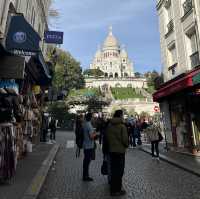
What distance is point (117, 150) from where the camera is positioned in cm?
627

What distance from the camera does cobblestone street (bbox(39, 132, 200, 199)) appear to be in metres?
6.09

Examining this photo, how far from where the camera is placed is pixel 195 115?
1254 centimetres

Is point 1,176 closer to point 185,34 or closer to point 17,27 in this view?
point 17,27

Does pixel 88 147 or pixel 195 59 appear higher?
pixel 195 59

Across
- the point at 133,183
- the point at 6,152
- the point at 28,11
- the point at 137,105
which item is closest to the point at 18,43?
the point at 6,152

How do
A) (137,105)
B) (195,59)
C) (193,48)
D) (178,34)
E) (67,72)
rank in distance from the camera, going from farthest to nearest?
(137,105) → (67,72) → (178,34) → (193,48) → (195,59)

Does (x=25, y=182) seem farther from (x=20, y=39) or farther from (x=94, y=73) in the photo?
(x=94, y=73)

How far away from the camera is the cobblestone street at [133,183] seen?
6.09 m

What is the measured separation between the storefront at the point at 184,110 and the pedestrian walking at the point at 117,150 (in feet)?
18.6

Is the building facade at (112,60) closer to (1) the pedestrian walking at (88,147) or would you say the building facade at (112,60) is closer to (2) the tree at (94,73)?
(2) the tree at (94,73)

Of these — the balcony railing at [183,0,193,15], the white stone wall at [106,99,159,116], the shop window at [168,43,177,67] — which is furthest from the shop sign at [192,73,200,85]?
the white stone wall at [106,99,159,116]

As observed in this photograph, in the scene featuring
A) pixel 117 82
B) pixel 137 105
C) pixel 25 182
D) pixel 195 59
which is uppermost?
pixel 117 82

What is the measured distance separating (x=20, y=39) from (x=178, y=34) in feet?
30.3

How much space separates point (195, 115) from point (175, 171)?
4299 mm
